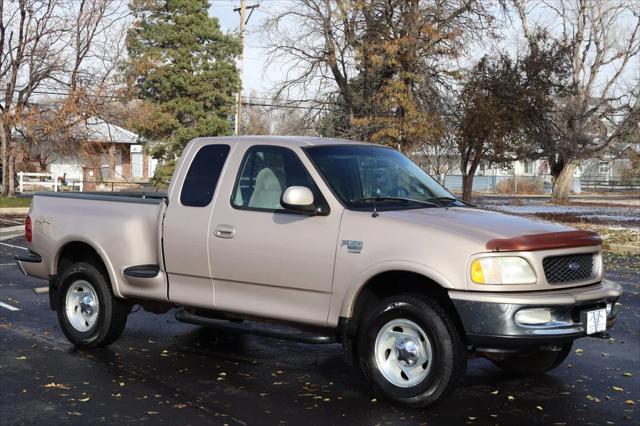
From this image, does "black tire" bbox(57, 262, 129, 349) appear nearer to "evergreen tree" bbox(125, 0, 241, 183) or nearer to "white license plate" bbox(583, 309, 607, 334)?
"white license plate" bbox(583, 309, 607, 334)

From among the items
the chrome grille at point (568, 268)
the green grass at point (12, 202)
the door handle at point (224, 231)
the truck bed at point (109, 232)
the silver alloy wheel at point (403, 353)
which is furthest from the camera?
the green grass at point (12, 202)

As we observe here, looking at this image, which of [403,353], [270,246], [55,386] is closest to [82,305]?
[55,386]

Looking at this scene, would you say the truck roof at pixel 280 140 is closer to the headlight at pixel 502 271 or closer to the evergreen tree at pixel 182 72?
the headlight at pixel 502 271

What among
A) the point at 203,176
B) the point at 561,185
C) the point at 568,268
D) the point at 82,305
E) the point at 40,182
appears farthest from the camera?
Answer: the point at 561,185

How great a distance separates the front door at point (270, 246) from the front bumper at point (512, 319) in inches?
43.9

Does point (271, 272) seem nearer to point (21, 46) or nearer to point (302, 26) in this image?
point (302, 26)

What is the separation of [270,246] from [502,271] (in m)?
1.81

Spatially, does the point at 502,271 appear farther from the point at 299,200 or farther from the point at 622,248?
the point at 622,248

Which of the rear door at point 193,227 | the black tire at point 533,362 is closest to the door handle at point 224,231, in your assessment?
the rear door at point 193,227

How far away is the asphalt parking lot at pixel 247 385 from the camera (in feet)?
18.4

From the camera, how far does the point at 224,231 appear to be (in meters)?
6.67

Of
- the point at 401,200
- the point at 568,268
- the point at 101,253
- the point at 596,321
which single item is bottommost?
the point at 596,321

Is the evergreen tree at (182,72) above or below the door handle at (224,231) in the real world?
above

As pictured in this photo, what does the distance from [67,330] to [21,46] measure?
998 inches
